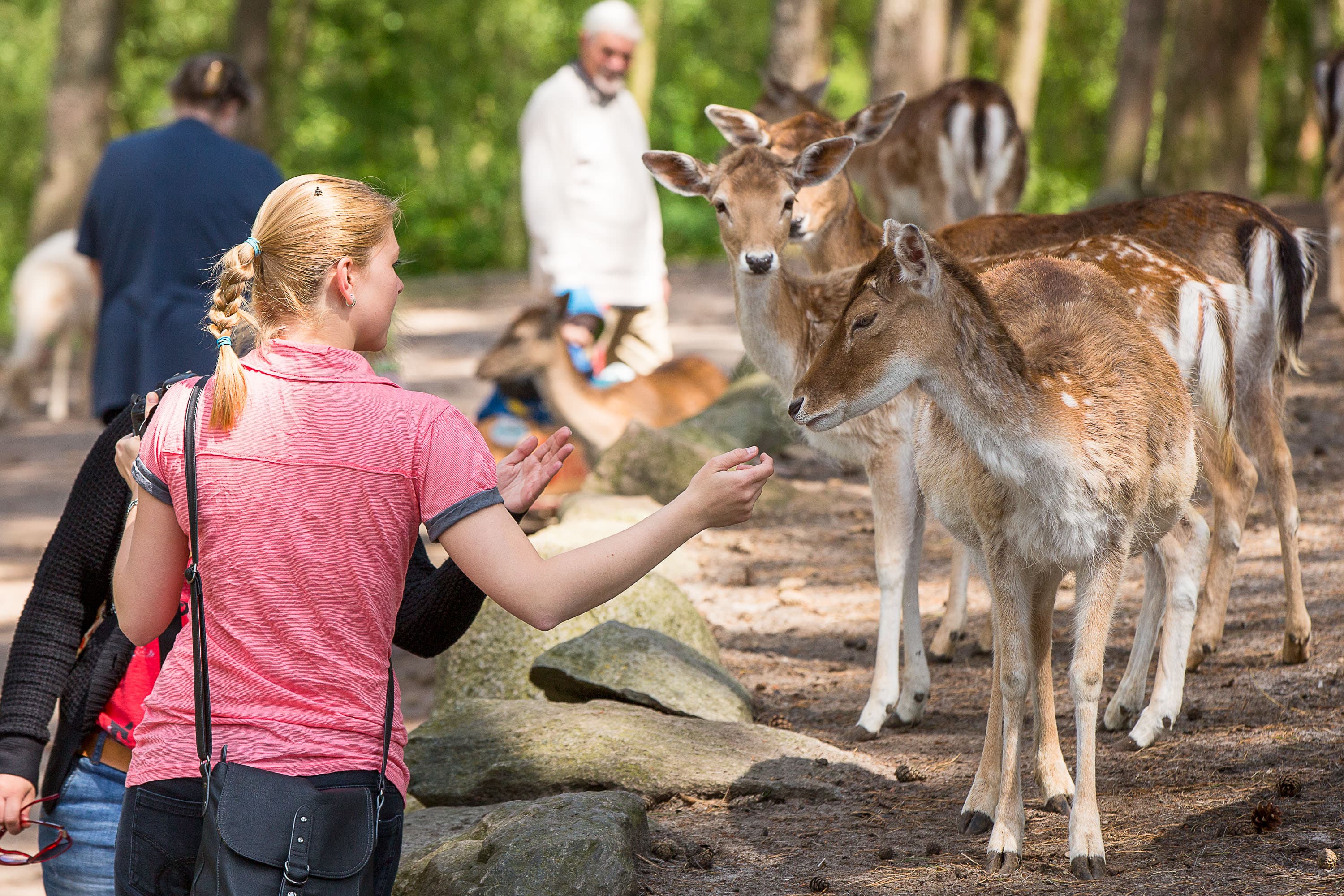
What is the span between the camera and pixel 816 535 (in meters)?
7.65

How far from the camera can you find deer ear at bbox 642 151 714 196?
559 centimetres

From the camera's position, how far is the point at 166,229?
16.1 ft

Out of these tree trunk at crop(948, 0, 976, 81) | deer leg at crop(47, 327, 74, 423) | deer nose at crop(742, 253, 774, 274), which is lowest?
deer leg at crop(47, 327, 74, 423)

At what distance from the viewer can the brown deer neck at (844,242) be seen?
631cm

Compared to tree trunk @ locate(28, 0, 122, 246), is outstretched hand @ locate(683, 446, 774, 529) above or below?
below

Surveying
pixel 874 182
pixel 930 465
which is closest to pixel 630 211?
pixel 874 182

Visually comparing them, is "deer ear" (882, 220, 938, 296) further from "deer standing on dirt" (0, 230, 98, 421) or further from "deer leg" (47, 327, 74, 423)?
"deer leg" (47, 327, 74, 423)

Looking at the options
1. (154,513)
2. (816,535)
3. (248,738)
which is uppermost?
(154,513)

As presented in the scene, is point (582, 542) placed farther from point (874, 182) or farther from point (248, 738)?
point (874, 182)

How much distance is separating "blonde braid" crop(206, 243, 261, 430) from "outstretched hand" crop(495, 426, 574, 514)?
0.51 m

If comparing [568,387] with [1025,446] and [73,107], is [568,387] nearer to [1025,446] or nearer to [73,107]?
[1025,446]

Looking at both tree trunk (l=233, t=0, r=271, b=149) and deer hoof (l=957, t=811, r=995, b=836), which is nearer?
deer hoof (l=957, t=811, r=995, b=836)

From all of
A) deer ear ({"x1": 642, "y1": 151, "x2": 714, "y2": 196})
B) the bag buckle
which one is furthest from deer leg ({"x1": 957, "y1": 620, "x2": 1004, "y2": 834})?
deer ear ({"x1": 642, "y1": 151, "x2": 714, "y2": 196})

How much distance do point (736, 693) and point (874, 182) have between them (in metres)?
7.13
